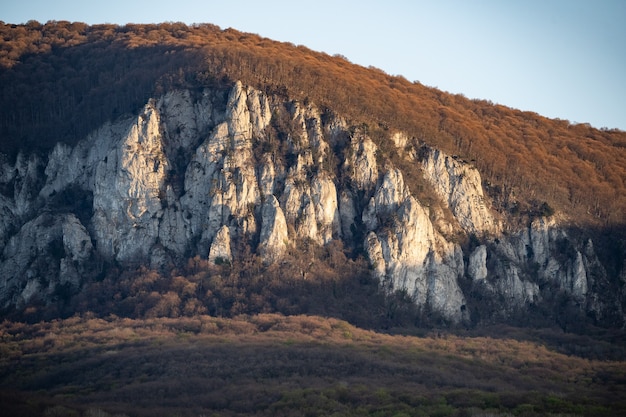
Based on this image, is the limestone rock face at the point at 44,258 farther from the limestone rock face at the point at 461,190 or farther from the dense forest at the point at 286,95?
the limestone rock face at the point at 461,190

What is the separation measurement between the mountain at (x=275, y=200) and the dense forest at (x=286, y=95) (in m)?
0.42

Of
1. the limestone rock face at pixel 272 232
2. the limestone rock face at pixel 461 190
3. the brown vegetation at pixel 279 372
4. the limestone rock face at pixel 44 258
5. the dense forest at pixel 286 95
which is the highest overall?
the dense forest at pixel 286 95

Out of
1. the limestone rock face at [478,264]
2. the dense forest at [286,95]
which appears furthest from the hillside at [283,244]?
the dense forest at [286,95]

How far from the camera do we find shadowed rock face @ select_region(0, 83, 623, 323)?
131375mm

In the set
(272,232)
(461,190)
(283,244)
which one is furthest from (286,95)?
(461,190)

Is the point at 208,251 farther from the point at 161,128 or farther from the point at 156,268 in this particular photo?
the point at 161,128

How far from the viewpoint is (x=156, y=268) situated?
Answer: 129500 mm

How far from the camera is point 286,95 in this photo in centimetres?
14762

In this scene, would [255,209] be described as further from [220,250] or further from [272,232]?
[220,250]

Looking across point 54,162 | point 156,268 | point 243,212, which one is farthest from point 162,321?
point 54,162

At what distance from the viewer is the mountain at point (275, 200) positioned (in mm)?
128875

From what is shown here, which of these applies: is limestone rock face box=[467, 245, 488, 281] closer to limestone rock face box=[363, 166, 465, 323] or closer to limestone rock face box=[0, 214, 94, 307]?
limestone rock face box=[363, 166, 465, 323]

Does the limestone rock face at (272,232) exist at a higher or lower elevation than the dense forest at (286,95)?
lower

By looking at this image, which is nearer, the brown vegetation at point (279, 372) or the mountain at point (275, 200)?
the brown vegetation at point (279, 372)
